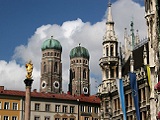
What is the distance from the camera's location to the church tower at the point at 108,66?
86.9m

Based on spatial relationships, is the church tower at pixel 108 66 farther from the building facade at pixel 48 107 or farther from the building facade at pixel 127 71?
the building facade at pixel 48 107

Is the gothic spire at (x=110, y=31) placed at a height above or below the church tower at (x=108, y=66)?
above

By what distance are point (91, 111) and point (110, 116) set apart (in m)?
33.9

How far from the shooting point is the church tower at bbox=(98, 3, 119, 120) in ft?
285

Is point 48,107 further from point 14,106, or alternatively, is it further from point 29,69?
point 29,69

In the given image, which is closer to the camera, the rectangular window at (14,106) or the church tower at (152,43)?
the church tower at (152,43)

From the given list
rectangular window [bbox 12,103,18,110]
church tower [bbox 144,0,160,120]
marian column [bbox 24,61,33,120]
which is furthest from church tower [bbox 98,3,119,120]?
rectangular window [bbox 12,103,18,110]

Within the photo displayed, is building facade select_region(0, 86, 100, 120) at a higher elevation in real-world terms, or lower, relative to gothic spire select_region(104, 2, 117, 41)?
lower

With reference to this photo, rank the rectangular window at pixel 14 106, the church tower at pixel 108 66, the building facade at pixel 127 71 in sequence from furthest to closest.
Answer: the rectangular window at pixel 14 106 < the church tower at pixel 108 66 < the building facade at pixel 127 71

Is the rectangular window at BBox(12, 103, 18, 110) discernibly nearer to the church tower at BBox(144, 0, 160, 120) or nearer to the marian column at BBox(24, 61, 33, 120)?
the marian column at BBox(24, 61, 33, 120)

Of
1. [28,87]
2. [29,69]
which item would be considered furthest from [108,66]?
[28,87]

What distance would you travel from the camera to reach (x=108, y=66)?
3489 inches

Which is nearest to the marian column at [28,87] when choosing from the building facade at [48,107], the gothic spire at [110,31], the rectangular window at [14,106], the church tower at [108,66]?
the church tower at [108,66]

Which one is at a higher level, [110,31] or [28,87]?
[110,31]
